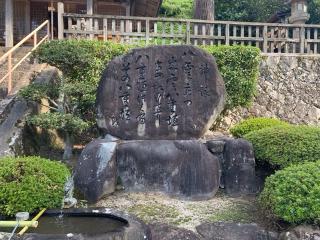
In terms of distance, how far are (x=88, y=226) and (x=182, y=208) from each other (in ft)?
6.53

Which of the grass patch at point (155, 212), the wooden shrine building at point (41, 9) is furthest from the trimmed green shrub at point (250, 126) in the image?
the wooden shrine building at point (41, 9)

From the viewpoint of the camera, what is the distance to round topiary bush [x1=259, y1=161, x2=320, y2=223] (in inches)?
209

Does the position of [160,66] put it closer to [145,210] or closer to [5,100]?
[145,210]

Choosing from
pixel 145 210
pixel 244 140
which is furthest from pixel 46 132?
pixel 244 140

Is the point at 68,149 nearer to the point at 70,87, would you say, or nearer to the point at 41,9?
the point at 70,87

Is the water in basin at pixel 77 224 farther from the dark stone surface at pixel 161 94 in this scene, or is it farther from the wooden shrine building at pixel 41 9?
the wooden shrine building at pixel 41 9

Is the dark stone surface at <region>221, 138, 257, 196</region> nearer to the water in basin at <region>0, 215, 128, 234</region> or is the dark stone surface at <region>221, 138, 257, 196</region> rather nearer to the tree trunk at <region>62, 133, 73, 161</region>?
the water in basin at <region>0, 215, 128, 234</region>

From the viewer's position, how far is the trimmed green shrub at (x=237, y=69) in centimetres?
1162

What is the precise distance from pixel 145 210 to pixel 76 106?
395 cm

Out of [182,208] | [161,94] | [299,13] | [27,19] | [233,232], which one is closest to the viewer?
[233,232]

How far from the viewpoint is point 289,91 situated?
13.6m

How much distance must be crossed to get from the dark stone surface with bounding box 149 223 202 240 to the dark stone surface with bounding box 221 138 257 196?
6.34ft

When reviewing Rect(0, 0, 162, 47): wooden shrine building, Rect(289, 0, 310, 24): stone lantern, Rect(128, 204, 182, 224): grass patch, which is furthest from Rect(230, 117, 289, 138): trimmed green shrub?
Rect(0, 0, 162, 47): wooden shrine building

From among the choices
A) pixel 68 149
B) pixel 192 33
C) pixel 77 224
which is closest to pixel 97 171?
pixel 77 224
